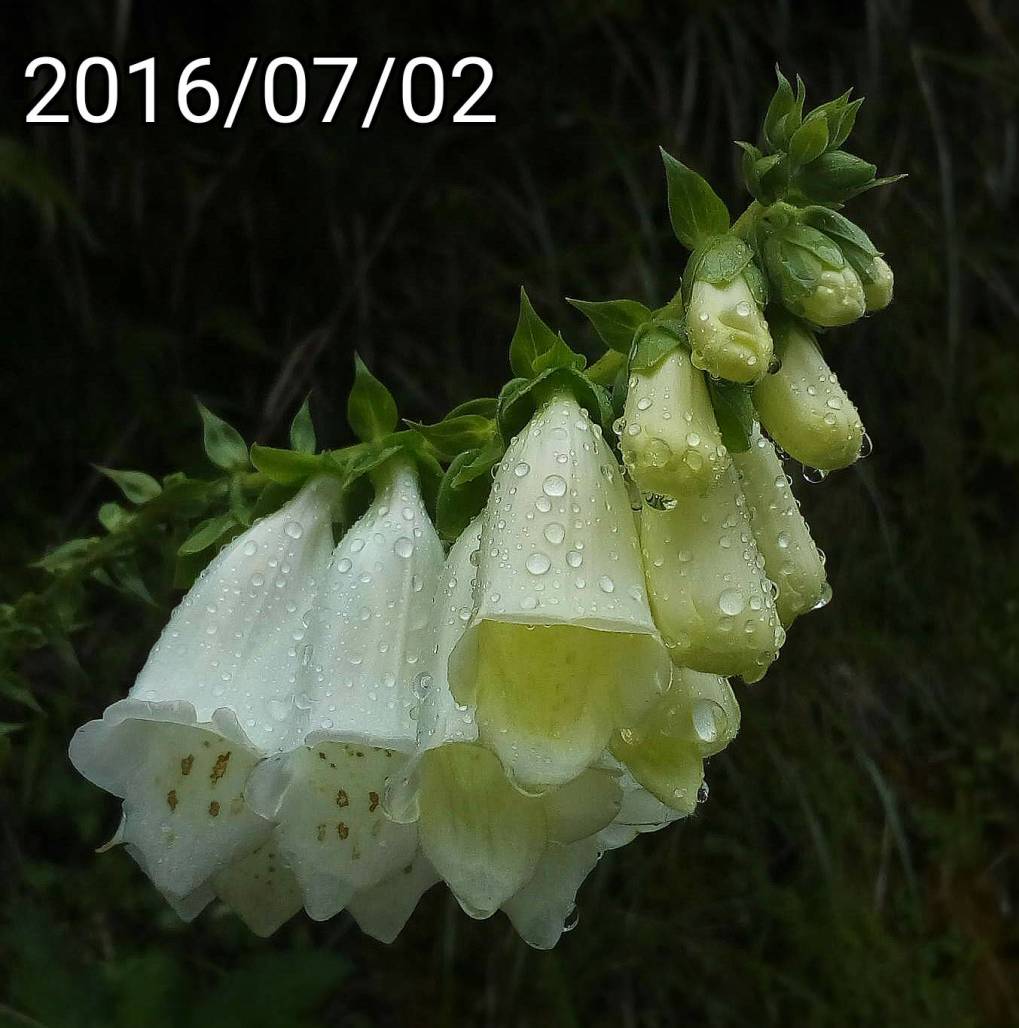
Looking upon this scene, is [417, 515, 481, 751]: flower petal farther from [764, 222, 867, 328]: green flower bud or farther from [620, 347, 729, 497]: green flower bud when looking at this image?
[764, 222, 867, 328]: green flower bud

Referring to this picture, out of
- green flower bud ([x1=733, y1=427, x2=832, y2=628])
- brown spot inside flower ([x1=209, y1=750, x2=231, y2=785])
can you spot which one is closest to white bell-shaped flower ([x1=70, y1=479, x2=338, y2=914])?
brown spot inside flower ([x1=209, y1=750, x2=231, y2=785])

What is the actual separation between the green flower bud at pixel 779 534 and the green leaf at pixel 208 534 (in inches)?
16.1

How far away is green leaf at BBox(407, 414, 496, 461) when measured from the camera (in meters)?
0.88

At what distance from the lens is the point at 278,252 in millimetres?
1927

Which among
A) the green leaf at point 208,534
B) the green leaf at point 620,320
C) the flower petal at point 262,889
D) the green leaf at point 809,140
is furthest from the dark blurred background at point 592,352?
the green leaf at point 809,140

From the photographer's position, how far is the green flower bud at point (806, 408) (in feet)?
2.35

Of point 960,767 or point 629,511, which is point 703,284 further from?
point 960,767

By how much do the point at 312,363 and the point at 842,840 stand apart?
1.14 meters

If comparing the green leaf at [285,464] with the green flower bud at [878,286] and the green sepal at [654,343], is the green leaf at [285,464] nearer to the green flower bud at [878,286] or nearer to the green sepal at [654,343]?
the green sepal at [654,343]

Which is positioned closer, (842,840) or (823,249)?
(823,249)

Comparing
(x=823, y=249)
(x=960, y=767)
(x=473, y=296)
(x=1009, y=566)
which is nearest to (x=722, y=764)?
(x=960, y=767)

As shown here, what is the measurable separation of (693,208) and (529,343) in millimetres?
143

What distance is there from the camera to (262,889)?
2.91ft

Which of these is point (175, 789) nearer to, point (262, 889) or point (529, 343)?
point (262, 889)
